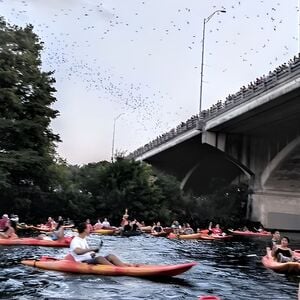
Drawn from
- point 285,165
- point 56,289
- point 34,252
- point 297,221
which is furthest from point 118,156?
point 56,289

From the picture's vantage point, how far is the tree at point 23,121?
3841cm

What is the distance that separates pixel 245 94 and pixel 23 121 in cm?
1614

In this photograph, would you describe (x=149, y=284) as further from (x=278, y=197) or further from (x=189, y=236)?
(x=278, y=197)

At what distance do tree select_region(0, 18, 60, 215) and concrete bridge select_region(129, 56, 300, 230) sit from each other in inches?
546

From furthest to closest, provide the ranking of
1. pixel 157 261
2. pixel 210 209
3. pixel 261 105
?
1. pixel 210 209
2. pixel 261 105
3. pixel 157 261

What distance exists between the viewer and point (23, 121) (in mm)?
39188

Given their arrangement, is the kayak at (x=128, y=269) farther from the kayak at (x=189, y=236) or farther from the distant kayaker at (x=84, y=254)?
the kayak at (x=189, y=236)

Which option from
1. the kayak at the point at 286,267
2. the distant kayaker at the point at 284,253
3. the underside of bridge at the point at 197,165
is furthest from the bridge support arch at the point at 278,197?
the kayak at the point at 286,267

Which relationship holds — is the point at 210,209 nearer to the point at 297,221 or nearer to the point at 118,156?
the point at 297,221

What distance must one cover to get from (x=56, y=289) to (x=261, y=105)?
83.1ft

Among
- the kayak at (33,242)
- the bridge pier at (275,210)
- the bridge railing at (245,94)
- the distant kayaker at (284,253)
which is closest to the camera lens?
the distant kayaker at (284,253)

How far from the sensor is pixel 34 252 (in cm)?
2134

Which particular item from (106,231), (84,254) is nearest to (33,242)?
(84,254)

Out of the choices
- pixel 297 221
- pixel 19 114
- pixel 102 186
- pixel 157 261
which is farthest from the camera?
pixel 297 221
